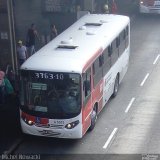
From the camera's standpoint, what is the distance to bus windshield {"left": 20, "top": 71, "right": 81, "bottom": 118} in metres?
15.6

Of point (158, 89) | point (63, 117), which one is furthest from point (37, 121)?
point (158, 89)

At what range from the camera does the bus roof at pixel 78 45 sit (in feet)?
52.1

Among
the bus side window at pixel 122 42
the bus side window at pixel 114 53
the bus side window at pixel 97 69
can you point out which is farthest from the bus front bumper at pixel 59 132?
the bus side window at pixel 122 42

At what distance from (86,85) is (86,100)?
546 millimetres

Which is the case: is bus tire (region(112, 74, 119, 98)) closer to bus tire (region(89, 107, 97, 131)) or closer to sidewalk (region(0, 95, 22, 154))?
bus tire (region(89, 107, 97, 131))

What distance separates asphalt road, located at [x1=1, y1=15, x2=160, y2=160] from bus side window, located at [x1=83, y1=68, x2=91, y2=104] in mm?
1708

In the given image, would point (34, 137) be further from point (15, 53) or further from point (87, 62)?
point (15, 53)

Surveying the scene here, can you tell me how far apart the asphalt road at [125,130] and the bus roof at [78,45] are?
2.80m

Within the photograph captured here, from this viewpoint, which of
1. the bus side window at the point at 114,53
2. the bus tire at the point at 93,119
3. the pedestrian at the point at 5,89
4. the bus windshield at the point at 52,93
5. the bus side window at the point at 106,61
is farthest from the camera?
the bus side window at the point at 114,53

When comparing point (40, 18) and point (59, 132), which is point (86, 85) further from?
point (40, 18)

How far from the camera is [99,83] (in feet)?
59.3

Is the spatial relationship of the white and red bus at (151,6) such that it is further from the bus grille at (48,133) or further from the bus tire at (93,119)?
the bus grille at (48,133)

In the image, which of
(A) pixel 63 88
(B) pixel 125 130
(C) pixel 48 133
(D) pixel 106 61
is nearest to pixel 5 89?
(D) pixel 106 61

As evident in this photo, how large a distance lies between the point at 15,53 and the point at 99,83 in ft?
22.2
